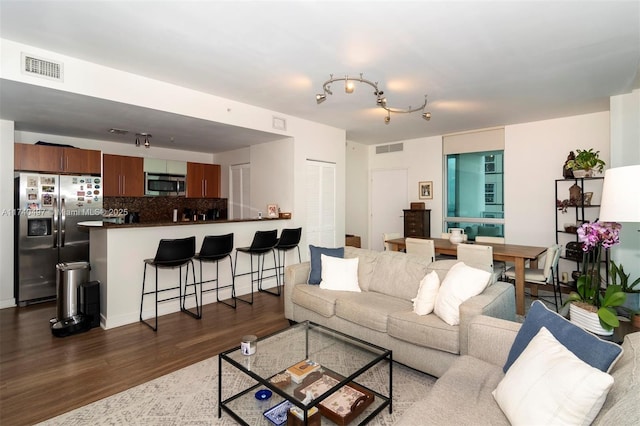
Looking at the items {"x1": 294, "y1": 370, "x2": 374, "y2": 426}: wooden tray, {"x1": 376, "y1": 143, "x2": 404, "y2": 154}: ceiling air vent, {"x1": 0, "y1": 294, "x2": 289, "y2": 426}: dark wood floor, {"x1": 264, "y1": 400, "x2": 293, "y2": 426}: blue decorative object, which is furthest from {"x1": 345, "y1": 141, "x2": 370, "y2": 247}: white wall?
{"x1": 264, "y1": 400, "x2": 293, "y2": 426}: blue decorative object

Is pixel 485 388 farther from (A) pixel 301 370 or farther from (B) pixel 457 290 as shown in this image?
(A) pixel 301 370

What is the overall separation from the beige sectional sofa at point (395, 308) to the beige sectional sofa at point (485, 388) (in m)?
0.31

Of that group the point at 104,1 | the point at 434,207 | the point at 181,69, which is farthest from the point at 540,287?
the point at 104,1

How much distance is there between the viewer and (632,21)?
246cm

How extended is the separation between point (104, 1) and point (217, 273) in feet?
10.5

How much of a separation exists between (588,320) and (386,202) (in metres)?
5.33

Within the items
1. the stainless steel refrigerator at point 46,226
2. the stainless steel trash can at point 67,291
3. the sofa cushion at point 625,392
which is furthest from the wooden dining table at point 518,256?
the stainless steel refrigerator at point 46,226

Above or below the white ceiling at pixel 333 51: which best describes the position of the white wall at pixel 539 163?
below

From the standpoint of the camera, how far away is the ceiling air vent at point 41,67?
2.87m

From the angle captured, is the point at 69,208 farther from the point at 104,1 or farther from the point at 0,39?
the point at 104,1

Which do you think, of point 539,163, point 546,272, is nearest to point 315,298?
point 546,272

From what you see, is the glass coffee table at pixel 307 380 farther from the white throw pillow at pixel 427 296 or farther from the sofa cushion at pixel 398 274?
the sofa cushion at pixel 398 274

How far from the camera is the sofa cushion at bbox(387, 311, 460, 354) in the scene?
89.7 inches

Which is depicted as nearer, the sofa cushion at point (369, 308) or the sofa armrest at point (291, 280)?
the sofa cushion at point (369, 308)
